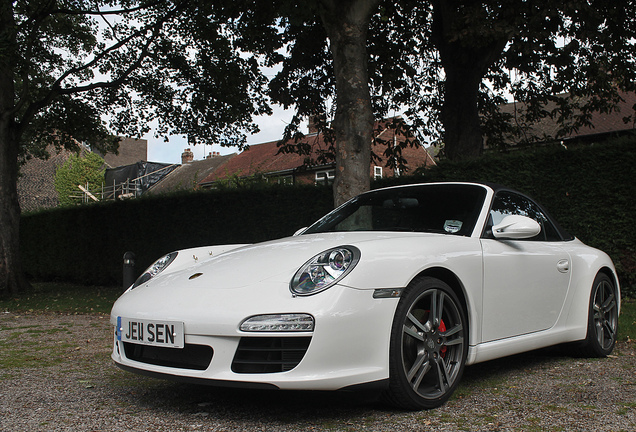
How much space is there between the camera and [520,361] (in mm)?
4930

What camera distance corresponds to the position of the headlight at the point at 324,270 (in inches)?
121

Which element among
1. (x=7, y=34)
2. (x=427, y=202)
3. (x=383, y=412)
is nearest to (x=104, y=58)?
(x=7, y=34)

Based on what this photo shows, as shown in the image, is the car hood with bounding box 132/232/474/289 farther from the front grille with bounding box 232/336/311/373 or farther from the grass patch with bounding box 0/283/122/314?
the grass patch with bounding box 0/283/122/314

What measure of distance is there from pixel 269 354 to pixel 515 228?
189 centimetres

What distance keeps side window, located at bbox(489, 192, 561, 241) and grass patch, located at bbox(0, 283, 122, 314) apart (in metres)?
7.48

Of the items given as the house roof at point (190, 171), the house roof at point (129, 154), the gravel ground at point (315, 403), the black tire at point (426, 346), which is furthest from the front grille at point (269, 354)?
the house roof at point (129, 154)

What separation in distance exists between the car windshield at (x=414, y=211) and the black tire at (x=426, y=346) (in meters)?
0.67

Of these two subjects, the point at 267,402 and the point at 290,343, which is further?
the point at 267,402

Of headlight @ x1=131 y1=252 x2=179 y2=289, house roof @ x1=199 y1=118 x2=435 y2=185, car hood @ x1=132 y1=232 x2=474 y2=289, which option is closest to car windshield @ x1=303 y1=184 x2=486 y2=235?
car hood @ x1=132 y1=232 x2=474 y2=289

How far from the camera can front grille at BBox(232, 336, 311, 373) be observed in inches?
115

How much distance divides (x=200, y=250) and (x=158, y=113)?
43.3ft

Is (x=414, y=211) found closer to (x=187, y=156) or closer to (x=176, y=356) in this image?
(x=176, y=356)

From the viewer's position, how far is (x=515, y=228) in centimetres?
393

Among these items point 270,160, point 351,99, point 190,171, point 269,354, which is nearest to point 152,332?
point 269,354
